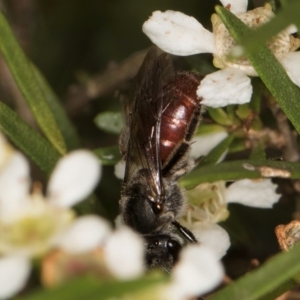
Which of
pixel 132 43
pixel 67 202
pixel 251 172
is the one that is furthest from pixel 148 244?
pixel 132 43

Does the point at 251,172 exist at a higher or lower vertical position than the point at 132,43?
higher

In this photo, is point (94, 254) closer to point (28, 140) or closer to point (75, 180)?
point (75, 180)

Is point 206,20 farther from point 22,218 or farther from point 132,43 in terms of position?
point 22,218

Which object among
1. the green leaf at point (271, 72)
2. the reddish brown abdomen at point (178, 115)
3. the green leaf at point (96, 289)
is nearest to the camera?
the green leaf at point (96, 289)

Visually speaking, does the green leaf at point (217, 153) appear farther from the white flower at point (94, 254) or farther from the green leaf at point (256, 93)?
the white flower at point (94, 254)

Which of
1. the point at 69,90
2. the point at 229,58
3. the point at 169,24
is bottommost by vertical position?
the point at 69,90

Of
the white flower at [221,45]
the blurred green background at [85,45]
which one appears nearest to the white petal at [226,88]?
the white flower at [221,45]
